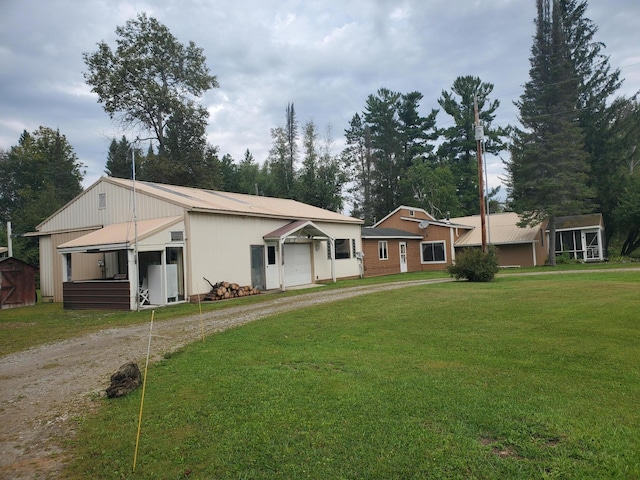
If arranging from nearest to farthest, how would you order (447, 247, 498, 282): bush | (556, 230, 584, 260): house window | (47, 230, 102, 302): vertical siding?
(447, 247, 498, 282): bush < (47, 230, 102, 302): vertical siding < (556, 230, 584, 260): house window

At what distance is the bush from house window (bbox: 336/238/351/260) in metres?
7.57

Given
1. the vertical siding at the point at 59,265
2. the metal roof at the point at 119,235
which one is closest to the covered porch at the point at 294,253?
the metal roof at the point at 119,235

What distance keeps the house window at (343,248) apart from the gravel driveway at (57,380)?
12.8 meters

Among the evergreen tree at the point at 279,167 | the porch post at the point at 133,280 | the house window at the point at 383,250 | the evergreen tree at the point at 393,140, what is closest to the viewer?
the porch post at the point at 133,280

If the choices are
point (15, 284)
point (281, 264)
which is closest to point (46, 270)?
point (15, 284)

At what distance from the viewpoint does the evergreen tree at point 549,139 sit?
90.2 ft

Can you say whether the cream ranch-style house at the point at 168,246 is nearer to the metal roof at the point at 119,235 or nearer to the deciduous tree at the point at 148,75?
the metal roof at the point at 119,235

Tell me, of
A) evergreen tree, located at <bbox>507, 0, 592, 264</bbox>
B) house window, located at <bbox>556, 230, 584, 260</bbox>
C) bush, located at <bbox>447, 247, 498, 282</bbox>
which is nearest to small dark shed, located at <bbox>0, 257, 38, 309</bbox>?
bush, located at <bbox>447, 247, 498, 282</bbox>

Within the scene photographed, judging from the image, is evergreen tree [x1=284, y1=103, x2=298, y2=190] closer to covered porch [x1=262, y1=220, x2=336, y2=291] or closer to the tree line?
the tree line

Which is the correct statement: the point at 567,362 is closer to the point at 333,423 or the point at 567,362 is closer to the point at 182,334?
the point at 333,423

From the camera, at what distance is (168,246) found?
47.9 feet

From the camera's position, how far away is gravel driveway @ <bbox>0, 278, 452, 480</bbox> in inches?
147

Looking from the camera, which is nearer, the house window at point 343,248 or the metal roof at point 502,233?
the house window at point 343,248

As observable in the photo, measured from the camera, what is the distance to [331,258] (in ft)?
73.1
